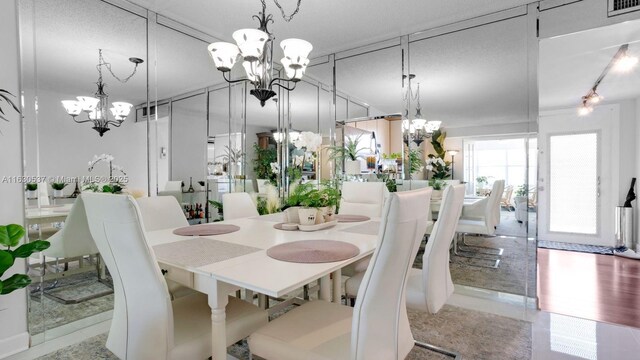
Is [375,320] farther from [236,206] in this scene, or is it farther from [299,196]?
[236,206]

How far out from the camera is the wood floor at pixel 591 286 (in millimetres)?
2570

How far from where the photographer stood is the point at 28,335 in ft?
6.59

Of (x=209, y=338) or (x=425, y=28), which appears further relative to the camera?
(x=425, y=28)

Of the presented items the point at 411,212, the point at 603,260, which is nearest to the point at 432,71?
the point at 411,212

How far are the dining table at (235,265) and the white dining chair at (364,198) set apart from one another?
92 centimetres

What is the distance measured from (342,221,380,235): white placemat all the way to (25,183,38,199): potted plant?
2.09m

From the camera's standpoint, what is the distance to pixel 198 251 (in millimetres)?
1401

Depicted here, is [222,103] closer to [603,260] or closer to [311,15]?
[311,15]

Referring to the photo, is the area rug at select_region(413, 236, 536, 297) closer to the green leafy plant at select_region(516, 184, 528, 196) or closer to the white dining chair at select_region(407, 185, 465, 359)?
the green leafy plant at select_region(516, 184, 528, 196)

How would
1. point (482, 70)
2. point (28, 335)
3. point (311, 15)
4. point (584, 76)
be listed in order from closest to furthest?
point (28, 335) → point (311, 15) → point (482, 70) → point (584, 76)

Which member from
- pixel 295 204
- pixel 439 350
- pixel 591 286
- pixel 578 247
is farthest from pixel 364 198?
pixel 578 247

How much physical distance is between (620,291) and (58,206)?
4996mm

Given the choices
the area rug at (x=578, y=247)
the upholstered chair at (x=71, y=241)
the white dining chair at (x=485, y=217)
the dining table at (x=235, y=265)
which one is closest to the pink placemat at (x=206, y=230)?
the dining table at (x=235, y=265)

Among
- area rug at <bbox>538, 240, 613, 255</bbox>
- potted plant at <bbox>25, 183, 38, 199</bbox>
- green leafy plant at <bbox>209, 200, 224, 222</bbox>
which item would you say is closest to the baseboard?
potted plant at <bbox>25, 183, 38, 199</bbox>
